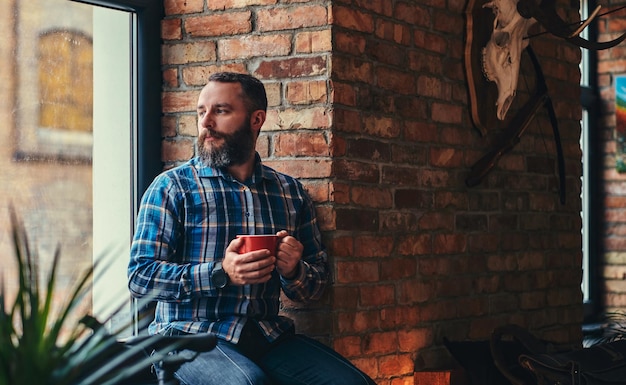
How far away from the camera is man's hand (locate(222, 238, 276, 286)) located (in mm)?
2604

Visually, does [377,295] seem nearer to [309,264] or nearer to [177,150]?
[309,264]

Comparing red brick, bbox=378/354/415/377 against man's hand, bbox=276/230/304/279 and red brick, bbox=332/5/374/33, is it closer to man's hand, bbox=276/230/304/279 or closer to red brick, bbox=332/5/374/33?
man's hand, bbox=276/230/304/279

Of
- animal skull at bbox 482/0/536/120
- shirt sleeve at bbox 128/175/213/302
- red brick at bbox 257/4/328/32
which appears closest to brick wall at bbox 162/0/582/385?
red brick at bbox 257/4/328/32

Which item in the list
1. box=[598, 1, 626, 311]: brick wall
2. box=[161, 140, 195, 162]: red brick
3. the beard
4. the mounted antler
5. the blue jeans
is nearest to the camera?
the blue jeans

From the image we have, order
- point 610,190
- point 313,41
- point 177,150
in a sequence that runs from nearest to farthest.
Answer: point 313,41 → point 177,150 → point 610,190

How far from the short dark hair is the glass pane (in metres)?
0.44

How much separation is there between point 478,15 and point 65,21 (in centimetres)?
152

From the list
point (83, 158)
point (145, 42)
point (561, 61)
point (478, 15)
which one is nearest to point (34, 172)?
point (83, 158)

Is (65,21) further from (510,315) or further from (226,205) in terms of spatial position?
(510,315)

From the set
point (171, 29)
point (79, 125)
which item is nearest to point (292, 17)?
point (171, 29)

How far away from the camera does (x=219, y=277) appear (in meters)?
2.67

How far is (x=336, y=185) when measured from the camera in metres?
3.09

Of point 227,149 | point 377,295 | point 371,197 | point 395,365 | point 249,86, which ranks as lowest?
point 395,365

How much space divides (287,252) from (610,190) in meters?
3.33
